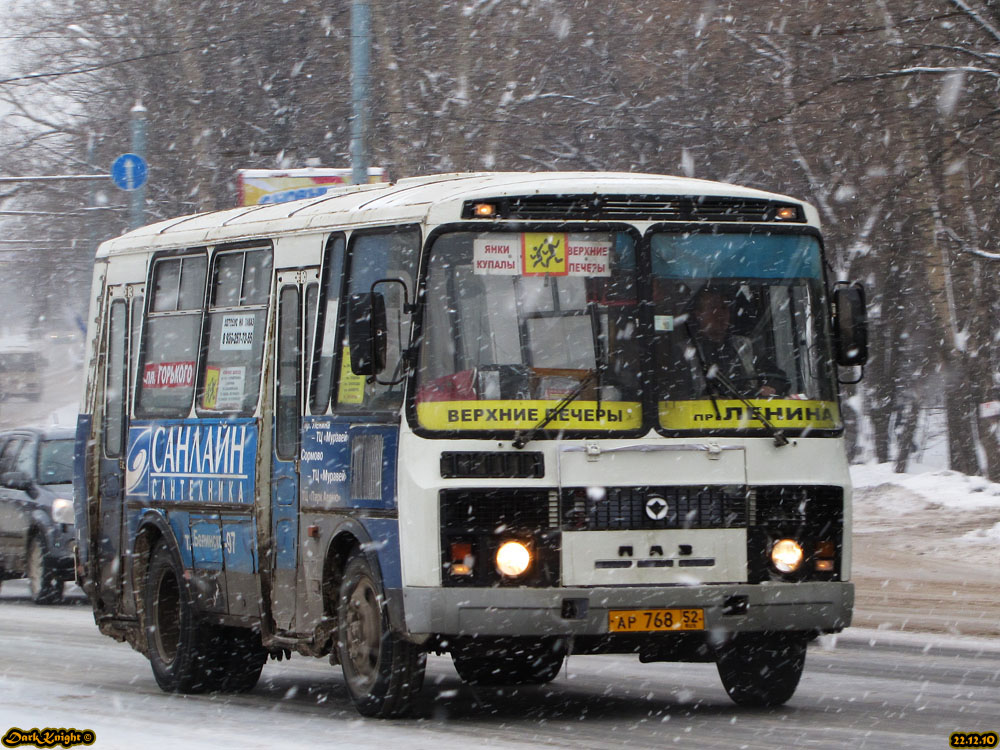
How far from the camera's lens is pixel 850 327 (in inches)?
408

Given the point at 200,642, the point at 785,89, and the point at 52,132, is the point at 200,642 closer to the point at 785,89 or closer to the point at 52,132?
the point at 785,89

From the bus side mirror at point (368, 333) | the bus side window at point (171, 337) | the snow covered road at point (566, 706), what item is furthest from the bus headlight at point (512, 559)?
the bus side window at point (171, 337)

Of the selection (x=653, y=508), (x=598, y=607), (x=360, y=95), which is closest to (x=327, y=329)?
(x=653, y=508)

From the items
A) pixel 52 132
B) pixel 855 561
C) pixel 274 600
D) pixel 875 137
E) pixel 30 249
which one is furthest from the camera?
pixel 30 249

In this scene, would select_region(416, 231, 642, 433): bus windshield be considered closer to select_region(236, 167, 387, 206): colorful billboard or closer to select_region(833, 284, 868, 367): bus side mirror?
select_region(833, 284, 868, 367): bus side mirror

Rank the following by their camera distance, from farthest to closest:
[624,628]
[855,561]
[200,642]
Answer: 1. [855,561]
2. [200,642]
3. [624,628]

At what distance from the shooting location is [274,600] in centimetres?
1136

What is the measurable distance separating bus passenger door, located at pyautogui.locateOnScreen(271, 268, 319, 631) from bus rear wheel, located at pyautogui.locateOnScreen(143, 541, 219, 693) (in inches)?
49.0

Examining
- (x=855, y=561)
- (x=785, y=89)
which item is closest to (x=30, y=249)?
(x=785, y=89)

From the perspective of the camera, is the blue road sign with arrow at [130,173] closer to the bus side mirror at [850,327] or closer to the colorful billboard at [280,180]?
the colorful billboard at [280,180]

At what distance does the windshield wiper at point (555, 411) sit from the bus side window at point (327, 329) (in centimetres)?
152

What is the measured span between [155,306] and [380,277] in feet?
10.9

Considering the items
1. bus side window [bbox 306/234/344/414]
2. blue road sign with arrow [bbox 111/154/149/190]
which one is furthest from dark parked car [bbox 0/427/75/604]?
bus side window [bbox 306/234/344/414]

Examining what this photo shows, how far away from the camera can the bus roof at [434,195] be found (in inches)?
394
